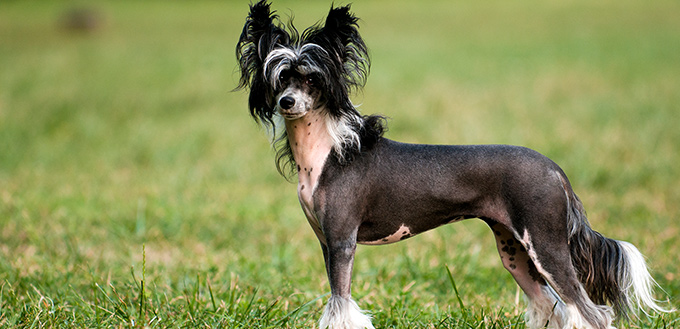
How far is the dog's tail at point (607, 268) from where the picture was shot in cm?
336

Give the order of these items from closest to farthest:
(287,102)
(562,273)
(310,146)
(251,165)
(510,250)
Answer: (287,102) → (562,273) → (310,146) → (510,250) → (251,165)

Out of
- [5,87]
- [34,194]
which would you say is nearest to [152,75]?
[5,87]

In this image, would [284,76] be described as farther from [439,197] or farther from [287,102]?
[439,197]

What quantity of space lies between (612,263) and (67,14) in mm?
25150

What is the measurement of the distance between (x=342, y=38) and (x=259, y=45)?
1.28 ft

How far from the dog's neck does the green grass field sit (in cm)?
89

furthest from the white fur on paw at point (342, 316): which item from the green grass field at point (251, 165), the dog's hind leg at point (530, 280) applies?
the dog's hind leg at point (530, 280)

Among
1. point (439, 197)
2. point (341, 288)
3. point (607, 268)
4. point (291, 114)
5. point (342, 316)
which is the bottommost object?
point (342, 316)

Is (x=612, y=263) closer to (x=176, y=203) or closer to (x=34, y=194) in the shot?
(x=176, y=203)

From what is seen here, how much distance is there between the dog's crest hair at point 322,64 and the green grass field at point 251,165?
1102mm

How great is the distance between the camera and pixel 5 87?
1505 centimetres

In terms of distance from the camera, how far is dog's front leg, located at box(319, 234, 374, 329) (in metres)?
3.22

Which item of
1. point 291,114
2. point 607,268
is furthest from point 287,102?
point 607,268

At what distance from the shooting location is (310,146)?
3.38m
